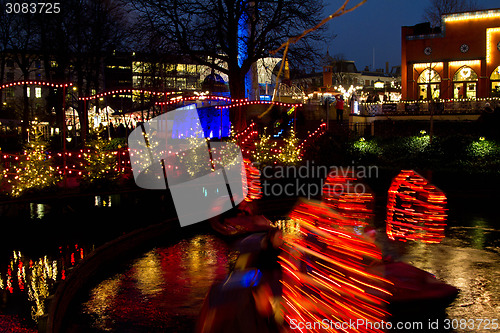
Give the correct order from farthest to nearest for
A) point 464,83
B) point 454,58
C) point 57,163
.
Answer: point 464,83 → point 454,58 → point 57,163

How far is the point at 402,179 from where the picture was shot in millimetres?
13992

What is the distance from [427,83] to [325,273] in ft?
132

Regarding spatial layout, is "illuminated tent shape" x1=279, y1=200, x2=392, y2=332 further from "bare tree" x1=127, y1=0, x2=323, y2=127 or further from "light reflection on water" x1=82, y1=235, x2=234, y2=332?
"bare tree" x1=127, y1=0, x2=323, y2=127

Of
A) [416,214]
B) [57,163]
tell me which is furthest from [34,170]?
[416,214]

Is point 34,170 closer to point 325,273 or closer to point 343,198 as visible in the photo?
point 343,198

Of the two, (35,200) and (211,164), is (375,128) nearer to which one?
(211,164)

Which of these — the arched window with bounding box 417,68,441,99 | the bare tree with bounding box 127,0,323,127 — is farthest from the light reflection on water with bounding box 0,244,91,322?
the arched window with bounding box 417,68,441,99

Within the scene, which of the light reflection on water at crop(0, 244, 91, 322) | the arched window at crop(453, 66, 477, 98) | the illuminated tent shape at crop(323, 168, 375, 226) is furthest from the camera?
the arched window at crop(453, 66, 477, 98)

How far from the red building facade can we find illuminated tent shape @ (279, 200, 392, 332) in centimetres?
3720

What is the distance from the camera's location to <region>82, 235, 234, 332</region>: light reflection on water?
22.4 feet

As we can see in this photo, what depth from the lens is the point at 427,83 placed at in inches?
1657

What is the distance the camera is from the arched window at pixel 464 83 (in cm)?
4075

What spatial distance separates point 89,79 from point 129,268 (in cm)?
3373

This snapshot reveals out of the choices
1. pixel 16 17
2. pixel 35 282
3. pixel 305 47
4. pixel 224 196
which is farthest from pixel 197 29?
pixel 35 282
